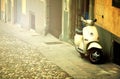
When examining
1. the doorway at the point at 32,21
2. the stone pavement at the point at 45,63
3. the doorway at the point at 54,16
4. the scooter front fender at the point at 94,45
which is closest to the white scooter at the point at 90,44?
the scooter front fender at the point at 94,45

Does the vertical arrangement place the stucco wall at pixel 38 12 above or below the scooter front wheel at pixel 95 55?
above

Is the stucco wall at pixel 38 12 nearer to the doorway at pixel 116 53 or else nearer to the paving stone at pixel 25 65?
the paving stone at pixel 25 65

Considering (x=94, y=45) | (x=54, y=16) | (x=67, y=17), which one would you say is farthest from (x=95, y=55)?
(x=54, y=16)

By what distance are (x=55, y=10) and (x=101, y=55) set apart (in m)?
7.58

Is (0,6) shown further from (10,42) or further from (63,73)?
(63,73)

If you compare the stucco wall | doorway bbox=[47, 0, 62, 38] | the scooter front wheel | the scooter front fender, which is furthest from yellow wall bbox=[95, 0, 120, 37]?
the stucco wall

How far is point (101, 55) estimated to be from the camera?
13.0 metres

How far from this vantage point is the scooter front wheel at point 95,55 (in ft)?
42.6

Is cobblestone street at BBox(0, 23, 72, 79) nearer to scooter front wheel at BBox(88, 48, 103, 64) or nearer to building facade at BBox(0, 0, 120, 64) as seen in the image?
scooter front wheel at BBox(88, 48, 103, 64)

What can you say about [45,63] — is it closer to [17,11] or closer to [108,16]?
[108,16]

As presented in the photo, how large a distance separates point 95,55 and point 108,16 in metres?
1.57

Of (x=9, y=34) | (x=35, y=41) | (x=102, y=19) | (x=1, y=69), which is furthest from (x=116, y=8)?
(x=9, y=34)

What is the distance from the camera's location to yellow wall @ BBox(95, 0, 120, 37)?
12.7 m

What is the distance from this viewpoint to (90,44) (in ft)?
43.6
